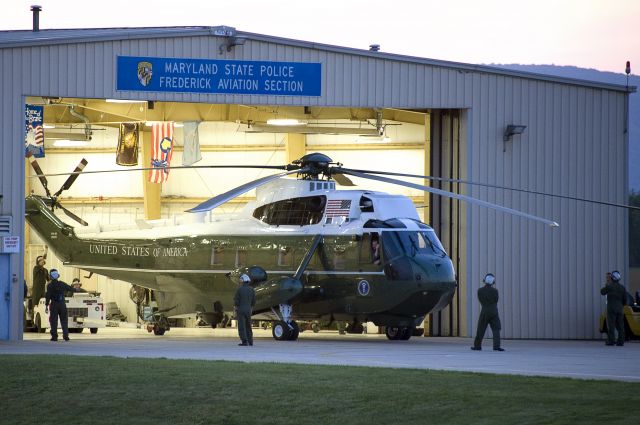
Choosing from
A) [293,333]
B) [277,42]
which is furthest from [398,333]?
[277,42]

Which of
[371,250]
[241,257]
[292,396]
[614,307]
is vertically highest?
[371,250]

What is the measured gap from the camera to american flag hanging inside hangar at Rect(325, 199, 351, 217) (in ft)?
88.3

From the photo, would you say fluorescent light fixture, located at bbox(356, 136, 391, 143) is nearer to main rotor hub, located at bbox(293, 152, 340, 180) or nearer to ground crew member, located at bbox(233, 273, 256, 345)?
main rotor hub, located at bbox(293, 152, 340, 180)

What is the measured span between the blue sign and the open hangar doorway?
476cm

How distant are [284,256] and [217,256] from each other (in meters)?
2.11

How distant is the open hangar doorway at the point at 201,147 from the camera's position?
36312mm

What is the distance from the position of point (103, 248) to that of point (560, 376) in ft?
55.3

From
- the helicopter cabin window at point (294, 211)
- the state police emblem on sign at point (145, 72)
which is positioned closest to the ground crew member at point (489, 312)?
the helicopter cabin window at point (294, 211)

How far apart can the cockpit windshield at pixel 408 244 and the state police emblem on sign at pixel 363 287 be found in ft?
2.83

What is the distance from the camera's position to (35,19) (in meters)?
39.9

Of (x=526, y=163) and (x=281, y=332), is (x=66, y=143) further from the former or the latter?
(x=526, y=163)

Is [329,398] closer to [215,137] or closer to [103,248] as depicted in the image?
[103,248]

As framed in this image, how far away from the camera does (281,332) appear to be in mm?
27719

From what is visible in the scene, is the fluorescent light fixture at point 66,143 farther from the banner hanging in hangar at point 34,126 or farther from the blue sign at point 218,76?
the blue sign at point 218,76
